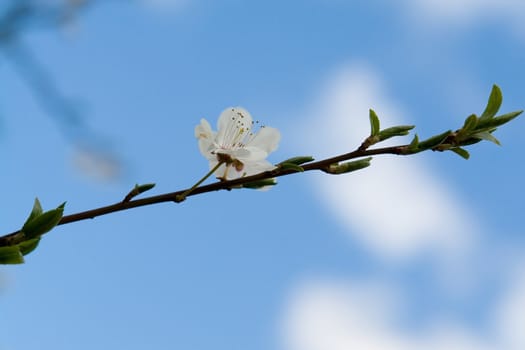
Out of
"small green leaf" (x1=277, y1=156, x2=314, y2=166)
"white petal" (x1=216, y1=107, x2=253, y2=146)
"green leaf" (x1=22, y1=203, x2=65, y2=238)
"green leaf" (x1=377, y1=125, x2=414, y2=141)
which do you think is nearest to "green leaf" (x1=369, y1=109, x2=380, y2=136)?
"green leaf" (x1=377, y1=125, x2=414, y2=141)

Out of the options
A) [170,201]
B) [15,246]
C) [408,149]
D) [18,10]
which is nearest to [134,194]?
[170,201]

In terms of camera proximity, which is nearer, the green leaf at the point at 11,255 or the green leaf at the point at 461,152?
the green leaf at the point at 11,255

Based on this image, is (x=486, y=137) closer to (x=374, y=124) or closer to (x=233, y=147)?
(x=374, y=124)

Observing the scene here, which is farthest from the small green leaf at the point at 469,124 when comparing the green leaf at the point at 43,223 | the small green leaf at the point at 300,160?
the green leaf at the point at 43,223

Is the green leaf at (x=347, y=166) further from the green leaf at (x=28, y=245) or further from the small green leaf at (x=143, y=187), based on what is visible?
the green leaf at (x=28, y=245)

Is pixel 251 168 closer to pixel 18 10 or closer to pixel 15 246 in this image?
pixel 15 246

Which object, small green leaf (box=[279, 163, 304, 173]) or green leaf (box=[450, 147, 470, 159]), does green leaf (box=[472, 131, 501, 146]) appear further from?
small green leaf (box=[279, 163, 304, 173])
